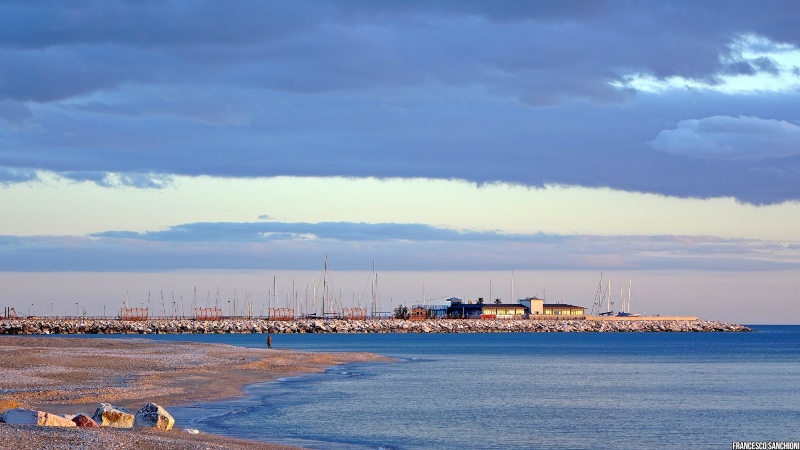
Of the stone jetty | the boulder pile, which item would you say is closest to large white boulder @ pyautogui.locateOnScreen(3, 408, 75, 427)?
the boulder pile

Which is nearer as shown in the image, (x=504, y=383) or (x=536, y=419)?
Result: (x=536, y=419)

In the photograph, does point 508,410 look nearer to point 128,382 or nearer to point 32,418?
point 128,382

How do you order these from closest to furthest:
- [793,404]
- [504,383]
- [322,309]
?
[793,404]
[504,383]
[322,309]

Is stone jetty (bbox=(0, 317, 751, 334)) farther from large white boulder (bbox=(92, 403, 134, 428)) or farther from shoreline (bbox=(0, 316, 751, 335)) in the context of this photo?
large white boulder (bbox=(92, 403, 134, 428))

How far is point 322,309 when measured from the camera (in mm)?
196250

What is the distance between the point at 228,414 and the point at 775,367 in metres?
51.0

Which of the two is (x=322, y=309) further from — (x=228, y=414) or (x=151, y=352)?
(x=228, y=414)

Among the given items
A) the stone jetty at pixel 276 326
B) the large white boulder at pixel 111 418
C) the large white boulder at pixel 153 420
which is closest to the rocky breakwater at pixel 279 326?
the stone jetty at pixel 276 326

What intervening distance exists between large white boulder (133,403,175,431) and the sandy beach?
0.42 m

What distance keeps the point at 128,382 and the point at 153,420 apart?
57.0 feet

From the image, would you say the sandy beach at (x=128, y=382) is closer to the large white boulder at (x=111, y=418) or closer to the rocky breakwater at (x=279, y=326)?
the large white boulder at (x=111, y=418)

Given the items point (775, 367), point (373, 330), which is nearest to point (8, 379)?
point (775, 367)

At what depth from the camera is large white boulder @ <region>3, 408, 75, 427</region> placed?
2403 centimetres

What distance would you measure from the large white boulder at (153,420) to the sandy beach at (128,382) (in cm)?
42
